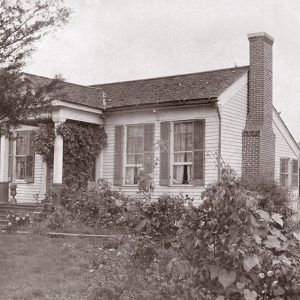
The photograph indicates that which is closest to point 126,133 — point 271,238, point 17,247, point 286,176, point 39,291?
point 286,176

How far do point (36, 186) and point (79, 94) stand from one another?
384 cm

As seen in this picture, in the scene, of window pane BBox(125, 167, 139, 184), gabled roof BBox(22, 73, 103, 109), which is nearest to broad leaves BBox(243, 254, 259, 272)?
gabled roof BBox(22, 73, 103, 109)

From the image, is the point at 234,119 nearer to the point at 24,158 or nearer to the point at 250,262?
the point at 24,158

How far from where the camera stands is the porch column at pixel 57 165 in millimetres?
16375

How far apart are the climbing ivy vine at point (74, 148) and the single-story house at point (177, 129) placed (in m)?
0.38

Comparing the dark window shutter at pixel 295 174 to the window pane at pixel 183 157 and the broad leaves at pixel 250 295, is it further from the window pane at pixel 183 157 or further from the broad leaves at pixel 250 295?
the broad leaves at pixel 250 295

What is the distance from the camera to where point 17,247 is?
35.2ft

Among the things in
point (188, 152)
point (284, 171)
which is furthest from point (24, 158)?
point (284, 171)

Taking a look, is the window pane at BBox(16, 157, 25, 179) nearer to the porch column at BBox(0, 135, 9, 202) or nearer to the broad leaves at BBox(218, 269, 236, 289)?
the porch column at BBox(0, 135, 9, 202)

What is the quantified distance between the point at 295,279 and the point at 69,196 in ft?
43.2

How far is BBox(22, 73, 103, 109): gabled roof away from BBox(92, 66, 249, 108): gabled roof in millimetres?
381

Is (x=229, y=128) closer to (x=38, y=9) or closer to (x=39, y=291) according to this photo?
(x=38, y=9)

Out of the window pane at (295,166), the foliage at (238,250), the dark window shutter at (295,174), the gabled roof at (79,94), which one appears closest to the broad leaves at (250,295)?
the foliage at (238,250)

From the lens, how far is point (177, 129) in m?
17.2
